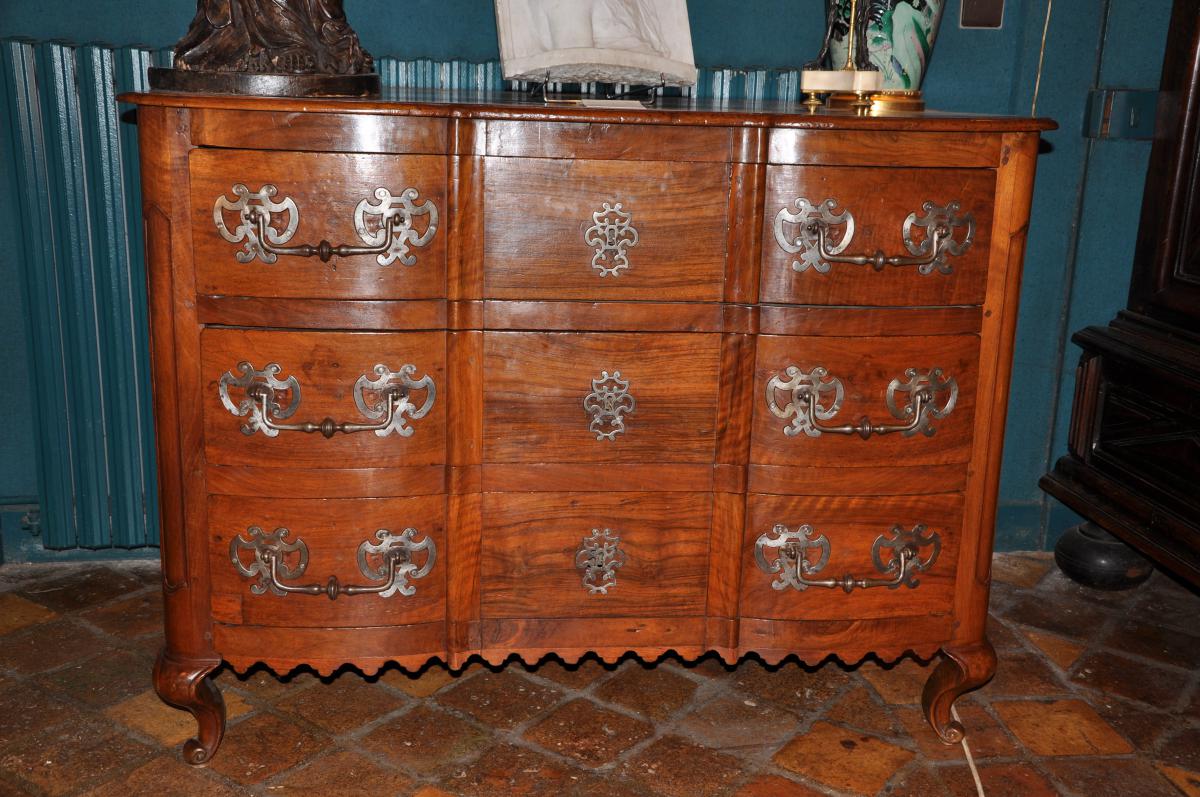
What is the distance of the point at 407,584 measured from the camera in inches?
85.4

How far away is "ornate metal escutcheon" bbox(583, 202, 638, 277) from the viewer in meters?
2.03

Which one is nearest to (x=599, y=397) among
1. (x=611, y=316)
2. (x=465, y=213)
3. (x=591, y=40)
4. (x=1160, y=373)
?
(x=611, y=316)

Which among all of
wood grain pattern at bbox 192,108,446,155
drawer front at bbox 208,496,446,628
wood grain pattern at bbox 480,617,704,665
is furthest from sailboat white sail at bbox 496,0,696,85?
wood grain pattern at bbox 480,617,704,665

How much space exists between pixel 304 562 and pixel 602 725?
2.43 ft

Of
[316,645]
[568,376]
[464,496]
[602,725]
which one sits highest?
[568,376]

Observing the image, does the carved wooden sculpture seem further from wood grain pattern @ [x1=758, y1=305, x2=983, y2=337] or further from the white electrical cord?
the white electrical cord

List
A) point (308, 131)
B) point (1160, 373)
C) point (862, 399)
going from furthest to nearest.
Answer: point (1160, 373)
point (862, 399)
point (308, 131)

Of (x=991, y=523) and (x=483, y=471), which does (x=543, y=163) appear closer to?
(x=483, y=471)

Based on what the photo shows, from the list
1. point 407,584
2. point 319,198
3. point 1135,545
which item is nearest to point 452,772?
point 407,584

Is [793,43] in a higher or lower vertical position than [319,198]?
higher

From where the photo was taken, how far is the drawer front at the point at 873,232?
6.70 feet

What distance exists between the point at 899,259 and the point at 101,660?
1.99m

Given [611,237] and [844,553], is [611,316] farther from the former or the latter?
[844,553]

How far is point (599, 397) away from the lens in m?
2.11
